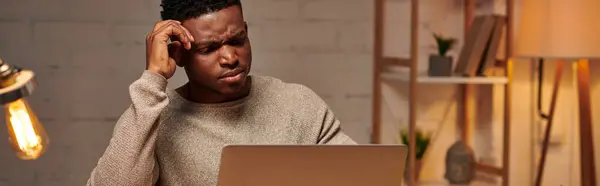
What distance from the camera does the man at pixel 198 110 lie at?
1.22 m

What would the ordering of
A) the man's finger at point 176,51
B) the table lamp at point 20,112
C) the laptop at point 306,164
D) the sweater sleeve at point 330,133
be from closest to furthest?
the table lamp at point 20,112 → the laptop at point 306,164 → the man's finger at point 176,51 → the sweater sleeve at point 330,133

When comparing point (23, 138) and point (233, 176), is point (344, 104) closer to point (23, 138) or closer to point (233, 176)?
point (233, 176)

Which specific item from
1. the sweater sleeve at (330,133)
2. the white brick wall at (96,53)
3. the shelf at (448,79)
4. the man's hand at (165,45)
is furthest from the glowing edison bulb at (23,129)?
the shelf at (448,79)

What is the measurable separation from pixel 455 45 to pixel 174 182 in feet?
5.16

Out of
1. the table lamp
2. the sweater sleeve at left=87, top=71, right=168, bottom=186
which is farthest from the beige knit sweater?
the table lamp

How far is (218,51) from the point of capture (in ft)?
4.33

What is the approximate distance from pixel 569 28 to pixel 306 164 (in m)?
1.44

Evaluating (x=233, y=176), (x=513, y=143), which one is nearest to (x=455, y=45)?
(x=513, y=143)

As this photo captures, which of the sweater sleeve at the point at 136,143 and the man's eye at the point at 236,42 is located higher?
the man's eye at the point at 236,42

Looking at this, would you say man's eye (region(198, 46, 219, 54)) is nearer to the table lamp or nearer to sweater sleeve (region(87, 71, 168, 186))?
sweater sleeve (region(87, 71, 168, 186))

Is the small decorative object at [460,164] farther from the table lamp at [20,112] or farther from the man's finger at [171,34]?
the table lamp at [20,112]

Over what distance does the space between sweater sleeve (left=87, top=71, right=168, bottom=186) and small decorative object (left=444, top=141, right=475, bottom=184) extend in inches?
60.5

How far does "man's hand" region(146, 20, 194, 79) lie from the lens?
1.29 metres

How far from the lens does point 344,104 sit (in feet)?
8.47
